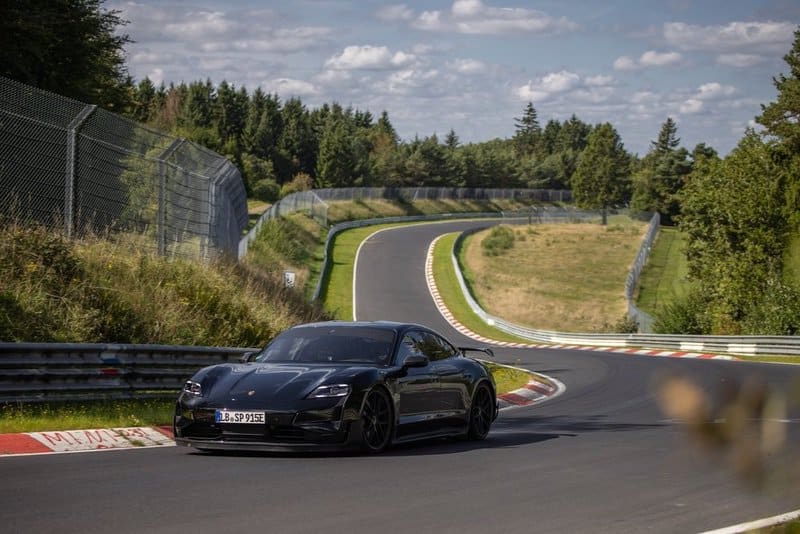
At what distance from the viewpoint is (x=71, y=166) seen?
16.2 meters

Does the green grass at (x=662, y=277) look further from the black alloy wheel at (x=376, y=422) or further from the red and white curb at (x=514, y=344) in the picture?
the black alloy wheel at (x=376, y=422)

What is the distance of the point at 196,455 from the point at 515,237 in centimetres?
9023

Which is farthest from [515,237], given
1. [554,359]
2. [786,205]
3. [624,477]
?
[624,477]

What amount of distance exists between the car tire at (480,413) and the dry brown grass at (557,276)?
47248mm

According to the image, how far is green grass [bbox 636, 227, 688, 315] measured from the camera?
236 ft

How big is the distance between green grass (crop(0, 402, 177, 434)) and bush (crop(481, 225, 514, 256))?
2918 inches

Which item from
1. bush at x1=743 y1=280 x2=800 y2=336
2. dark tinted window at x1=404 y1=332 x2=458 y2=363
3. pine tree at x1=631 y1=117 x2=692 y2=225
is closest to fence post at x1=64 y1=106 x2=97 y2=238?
dark tinted window at x1=404 y1=332 x2=458 y2=363

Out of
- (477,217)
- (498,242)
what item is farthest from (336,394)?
(477,217)

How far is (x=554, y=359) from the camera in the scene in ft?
118

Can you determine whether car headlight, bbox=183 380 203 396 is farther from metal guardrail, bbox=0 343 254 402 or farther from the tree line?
the tree line

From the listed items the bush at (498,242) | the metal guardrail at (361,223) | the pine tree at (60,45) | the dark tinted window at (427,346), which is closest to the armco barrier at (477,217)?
the metal guardrail at (361,223)

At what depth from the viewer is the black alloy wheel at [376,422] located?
1098 cm

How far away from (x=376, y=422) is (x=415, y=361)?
87 cm

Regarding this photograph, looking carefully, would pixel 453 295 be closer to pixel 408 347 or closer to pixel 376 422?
pixel 408 347
